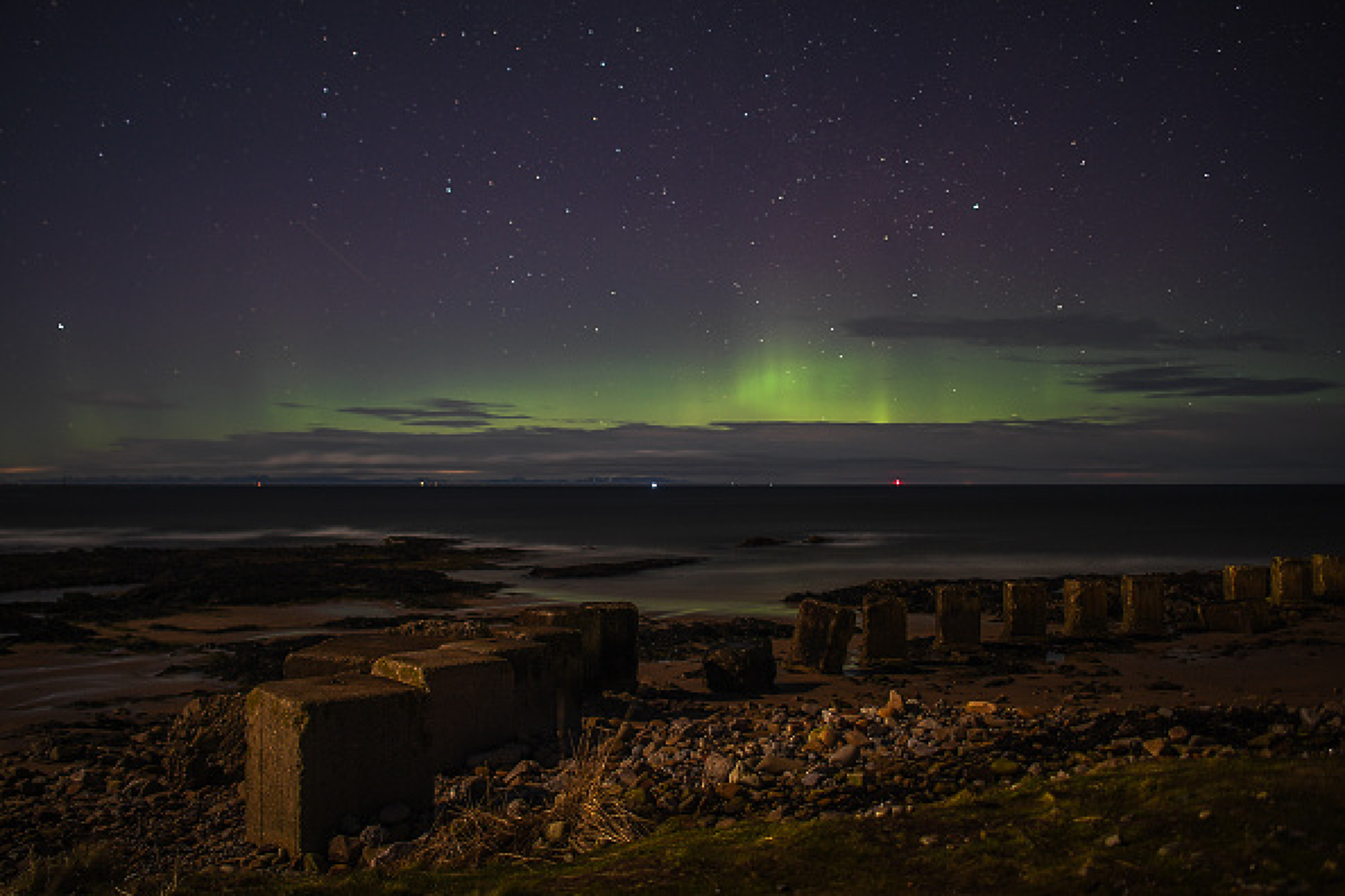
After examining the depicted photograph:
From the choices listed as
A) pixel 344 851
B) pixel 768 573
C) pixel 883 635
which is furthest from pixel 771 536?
pixel 344 851

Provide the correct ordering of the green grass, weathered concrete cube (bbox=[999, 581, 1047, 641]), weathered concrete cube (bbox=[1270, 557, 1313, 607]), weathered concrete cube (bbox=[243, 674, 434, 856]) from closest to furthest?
the green grass < weathered concrete cube (bbox=[243, 674, 434, 856]) < weathered concrete cube (bbox=[999, 581, 1047, 641]) < weathered concrete cube (bbox=[1270, 557, 1313, 607])

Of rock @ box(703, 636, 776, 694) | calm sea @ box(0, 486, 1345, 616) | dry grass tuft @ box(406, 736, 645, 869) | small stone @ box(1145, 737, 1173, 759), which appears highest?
small stone @ box(1145, 737, 1173, 759)

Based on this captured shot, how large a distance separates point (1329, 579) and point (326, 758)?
18.5m

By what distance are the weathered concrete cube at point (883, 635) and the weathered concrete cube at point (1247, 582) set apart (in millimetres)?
6837

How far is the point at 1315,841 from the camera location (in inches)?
132

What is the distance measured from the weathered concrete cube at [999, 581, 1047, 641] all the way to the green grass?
954cm

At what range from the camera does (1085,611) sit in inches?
583

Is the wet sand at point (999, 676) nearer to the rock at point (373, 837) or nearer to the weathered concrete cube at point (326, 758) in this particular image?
the weathered concrete cube at point (326, 758)

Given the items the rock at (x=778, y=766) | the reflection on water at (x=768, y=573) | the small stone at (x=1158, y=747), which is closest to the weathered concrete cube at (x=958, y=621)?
the small stone at (x=1158, y=747)

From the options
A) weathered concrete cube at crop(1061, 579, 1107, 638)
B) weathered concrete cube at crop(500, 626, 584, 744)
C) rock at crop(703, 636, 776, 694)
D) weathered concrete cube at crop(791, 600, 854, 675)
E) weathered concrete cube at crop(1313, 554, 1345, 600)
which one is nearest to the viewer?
weathered concrete cube at crop(500, 626, 584, 744)

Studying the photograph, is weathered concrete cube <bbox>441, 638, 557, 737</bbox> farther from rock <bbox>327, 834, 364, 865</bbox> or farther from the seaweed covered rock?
rock <bbox>327, 834, 364, 865</bbox>

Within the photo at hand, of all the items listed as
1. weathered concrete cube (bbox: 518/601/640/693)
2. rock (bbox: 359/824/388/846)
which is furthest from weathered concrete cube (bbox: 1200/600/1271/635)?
rock (bbox: 359/824/388/846)

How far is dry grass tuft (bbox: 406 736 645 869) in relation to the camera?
5.16 metres

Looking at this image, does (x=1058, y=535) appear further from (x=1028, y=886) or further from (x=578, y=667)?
(x=1028, y=886)
